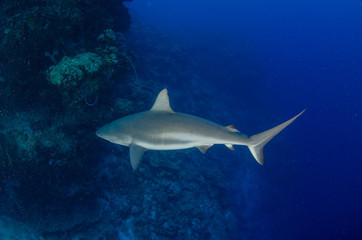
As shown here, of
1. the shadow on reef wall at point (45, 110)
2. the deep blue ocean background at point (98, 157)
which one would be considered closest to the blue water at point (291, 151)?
the deep blue ocean background at point (98, 157)

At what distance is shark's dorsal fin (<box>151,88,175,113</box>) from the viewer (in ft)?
13.6

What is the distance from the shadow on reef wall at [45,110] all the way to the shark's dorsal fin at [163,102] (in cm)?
242

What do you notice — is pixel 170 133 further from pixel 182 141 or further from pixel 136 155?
pixel 136 155

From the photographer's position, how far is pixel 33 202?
554 centimetres

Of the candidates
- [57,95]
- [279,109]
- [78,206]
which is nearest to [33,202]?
[78,206]

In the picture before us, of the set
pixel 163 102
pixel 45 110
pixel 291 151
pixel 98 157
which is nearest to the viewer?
pixel 163 102

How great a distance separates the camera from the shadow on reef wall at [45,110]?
5062 mm

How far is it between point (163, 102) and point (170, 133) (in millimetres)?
820

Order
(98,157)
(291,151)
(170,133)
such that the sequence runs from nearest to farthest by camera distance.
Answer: (170,133), (98,157), (291,151)

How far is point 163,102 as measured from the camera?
13.6 feet

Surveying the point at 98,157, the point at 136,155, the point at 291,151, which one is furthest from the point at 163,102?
the point at 291,151

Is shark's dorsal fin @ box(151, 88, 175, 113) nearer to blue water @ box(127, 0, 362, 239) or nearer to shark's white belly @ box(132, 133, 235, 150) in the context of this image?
shark's white belly @ box(132, 133, 235, 150)

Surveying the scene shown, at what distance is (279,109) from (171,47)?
Result: 60.2ft

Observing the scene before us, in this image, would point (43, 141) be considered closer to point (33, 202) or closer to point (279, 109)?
point (33, 202)
